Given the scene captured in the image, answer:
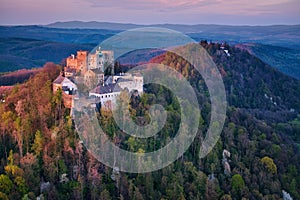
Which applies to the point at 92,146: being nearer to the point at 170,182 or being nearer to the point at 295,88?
the point at 170,182

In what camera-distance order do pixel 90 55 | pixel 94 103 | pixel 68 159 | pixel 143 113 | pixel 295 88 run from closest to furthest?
1. pixel 68 159
2. pixel 94 103
3. pixel 143 113
4. pixel 90 55
5. pixel 295 88

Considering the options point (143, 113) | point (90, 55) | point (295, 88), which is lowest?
point (295, 88)

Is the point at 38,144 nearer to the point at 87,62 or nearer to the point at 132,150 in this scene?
the point at 132,150

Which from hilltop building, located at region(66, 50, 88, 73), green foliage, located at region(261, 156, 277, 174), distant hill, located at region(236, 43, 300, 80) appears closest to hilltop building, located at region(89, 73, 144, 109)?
hilltop building, located at region(66, 50, 88, 73)

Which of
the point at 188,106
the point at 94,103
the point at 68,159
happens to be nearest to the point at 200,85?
the point at 188,106

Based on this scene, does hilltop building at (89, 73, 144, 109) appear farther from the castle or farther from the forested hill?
the forested hill

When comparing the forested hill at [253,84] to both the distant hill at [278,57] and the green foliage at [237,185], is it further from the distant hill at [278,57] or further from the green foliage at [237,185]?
the distant hill at [278,57]

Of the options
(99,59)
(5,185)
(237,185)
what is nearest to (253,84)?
(237,185)
